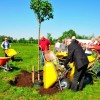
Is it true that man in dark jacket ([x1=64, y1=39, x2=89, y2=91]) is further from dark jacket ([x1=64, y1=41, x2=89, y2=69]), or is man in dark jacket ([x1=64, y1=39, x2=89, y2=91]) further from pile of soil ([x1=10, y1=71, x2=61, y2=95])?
pile of soil ([x1=10, y1=71, x2=61, y2=95])

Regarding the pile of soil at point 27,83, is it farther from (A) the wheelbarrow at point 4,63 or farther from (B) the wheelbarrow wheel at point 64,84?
(A) the wheelbarrow at point 4,63

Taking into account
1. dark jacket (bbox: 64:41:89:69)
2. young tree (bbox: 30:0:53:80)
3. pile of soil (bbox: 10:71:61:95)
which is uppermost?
young tree (bbox: 30:0:53:80)

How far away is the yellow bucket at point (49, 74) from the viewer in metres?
9.79

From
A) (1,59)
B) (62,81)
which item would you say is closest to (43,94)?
(62,81)

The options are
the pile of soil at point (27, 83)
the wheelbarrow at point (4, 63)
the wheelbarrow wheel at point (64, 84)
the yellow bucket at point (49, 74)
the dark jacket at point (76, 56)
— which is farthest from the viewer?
the wheelbarrow at point (4, 63)

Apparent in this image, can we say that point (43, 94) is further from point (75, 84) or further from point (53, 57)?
point (53, 57)

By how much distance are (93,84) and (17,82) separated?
2.93m


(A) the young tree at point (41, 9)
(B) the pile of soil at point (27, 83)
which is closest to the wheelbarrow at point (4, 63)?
(B) the pile of soil at point (27, 83)

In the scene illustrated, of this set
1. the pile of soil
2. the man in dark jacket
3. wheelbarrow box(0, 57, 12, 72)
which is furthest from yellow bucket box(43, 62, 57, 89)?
wheelbarrow box(0, 57, 12, 72)

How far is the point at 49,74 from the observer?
9805 mm

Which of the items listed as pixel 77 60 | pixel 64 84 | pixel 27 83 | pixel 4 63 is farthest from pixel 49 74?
pixel 4 63

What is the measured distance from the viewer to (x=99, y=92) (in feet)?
32.1

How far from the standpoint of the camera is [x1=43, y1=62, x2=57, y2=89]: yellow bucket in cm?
979

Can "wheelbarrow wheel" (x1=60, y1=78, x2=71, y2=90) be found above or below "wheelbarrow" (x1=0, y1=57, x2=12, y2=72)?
below
